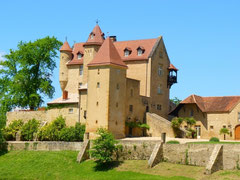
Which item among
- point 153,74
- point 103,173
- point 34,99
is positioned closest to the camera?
point 103,173

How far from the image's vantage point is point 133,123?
54031 millimetres

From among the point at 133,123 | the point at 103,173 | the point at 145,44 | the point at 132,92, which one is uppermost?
the point at 145,44

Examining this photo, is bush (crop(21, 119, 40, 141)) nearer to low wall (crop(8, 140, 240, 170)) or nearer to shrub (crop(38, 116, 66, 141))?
shrub (crop(38, 116, 66, 141))

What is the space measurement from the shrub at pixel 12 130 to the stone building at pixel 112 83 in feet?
12.2

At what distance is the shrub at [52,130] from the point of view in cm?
5378

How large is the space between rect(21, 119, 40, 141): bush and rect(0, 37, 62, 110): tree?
20.2 ft

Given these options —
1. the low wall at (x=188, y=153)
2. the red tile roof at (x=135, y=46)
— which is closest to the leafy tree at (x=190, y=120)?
the red tile roof at (x=135, y=46)

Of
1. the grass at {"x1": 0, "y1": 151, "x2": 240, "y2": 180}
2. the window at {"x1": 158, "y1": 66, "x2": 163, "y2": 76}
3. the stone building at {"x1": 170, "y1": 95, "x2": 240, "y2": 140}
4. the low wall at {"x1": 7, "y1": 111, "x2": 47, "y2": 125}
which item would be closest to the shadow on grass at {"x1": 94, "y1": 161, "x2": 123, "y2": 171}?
the grass at {"x1": 0, "y1": 151, "x2": 240, "y2": 180}

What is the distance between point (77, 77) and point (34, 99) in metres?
6.51

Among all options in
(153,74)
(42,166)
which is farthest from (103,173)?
(153,74)

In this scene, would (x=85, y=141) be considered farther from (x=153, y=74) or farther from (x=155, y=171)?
(x=153, y=74)

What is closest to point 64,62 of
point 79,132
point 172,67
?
point 172,67

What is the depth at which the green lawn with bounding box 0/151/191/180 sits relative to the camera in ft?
135

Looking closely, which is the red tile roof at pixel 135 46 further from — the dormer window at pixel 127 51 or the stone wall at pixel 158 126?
the stone wall at pixel 158 126
